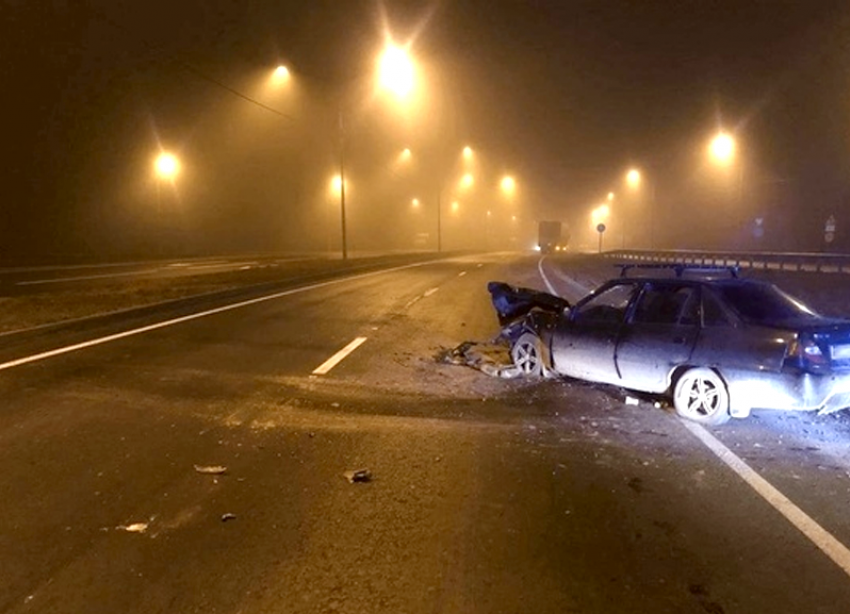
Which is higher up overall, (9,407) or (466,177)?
(466,177)

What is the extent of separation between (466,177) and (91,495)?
7676 centimetres

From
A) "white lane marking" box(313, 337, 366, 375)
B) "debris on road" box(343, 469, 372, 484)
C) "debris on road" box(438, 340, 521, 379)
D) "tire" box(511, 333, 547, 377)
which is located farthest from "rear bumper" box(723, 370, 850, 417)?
"white lane marking" box(313, 337, 366, 375)

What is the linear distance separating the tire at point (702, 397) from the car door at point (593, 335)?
0.85m

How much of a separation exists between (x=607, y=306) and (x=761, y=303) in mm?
1825

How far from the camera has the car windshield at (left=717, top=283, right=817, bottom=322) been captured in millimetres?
6754

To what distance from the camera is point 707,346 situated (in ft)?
22.5

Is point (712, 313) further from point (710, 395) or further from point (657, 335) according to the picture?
point (710, 395)

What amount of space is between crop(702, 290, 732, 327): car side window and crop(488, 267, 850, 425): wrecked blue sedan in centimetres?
1

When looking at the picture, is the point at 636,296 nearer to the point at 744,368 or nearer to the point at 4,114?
the point at 744,368

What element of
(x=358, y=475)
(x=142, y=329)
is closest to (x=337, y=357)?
(x=142, y=329)

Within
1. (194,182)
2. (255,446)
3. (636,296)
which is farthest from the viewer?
(194,182)

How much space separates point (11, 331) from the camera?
11.6 m

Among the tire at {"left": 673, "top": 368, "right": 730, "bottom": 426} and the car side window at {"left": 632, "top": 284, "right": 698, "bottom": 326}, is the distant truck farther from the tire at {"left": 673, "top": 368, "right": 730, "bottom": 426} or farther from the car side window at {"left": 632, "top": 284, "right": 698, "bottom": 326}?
the tire at {"left": 673, "top": 368, "right": 730, "bottom": 426}

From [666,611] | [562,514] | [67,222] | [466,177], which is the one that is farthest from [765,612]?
[466,177]
